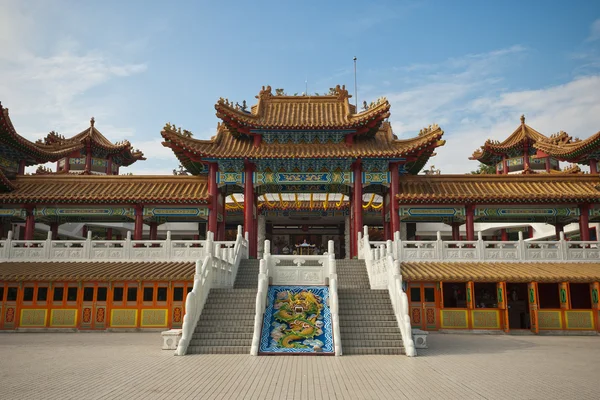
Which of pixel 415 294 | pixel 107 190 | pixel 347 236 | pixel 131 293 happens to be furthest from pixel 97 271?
pixel 347 236

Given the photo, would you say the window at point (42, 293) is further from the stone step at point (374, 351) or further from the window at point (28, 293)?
the stone step at point (374, 351)

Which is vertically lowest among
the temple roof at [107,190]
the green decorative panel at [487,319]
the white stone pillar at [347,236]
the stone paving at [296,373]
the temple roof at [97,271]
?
the stone paving at [296,373]

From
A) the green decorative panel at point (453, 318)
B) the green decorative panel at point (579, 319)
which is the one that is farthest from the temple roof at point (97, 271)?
the green decorative panel at point (579, 319)

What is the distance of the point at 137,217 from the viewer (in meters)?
23.9

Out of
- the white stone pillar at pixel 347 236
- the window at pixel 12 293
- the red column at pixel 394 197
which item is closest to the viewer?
the window at pixel 12 293

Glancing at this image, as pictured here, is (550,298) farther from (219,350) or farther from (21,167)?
(21,167)

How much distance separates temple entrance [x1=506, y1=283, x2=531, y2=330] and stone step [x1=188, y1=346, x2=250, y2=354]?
1355 centimetres

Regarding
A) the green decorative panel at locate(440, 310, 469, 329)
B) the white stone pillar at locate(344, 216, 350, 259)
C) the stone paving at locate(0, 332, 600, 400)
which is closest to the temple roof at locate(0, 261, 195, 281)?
the stone paving at locate(0, 332, 600, 400)

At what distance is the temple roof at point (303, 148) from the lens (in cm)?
2341

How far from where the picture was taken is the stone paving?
27.2 feet

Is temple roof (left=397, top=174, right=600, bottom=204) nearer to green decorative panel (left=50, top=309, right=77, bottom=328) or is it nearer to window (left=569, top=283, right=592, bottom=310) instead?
window (left=569, top=283, right=592, bottom=310)

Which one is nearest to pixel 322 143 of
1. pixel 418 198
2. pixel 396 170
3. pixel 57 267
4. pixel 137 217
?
pixel 396 170

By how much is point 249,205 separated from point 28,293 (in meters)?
9.87

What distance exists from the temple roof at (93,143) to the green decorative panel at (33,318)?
18951 millimetres
